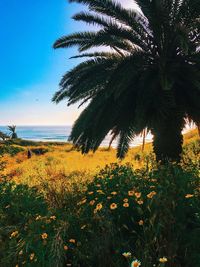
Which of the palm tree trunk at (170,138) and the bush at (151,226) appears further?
the palm tree trunk at (170,138)

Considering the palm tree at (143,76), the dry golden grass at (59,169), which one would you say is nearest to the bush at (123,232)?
the dry golden grass at (59,169)

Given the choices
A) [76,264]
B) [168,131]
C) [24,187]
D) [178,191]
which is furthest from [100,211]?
[168,131]

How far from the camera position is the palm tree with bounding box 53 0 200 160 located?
10.6 meters

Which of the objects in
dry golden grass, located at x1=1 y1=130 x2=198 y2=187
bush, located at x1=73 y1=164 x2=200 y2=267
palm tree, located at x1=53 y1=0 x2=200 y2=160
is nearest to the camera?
bush, located at x1=73 y1=164 x2=200 y2=267

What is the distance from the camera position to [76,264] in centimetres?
490

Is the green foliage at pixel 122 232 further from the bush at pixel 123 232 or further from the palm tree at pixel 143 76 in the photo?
the palm tree at pixel 143 76

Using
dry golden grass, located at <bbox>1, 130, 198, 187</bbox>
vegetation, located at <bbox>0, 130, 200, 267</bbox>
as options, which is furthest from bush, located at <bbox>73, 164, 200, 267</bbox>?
dry golden grass, located at <bbox>1, 130, 198, 187</bbox>

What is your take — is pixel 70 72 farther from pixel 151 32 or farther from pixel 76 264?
pixel 76 264

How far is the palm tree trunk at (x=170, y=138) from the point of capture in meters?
11.6

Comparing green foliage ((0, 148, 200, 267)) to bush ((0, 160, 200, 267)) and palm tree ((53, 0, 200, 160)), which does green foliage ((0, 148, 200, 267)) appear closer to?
bush ((0, 160, 200, 267))

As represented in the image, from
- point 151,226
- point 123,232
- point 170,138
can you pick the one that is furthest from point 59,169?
point 151,226

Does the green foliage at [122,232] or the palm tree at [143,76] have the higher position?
the palm tree at [143,76]

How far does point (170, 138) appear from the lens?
1174cm

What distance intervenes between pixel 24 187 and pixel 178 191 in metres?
4.32
